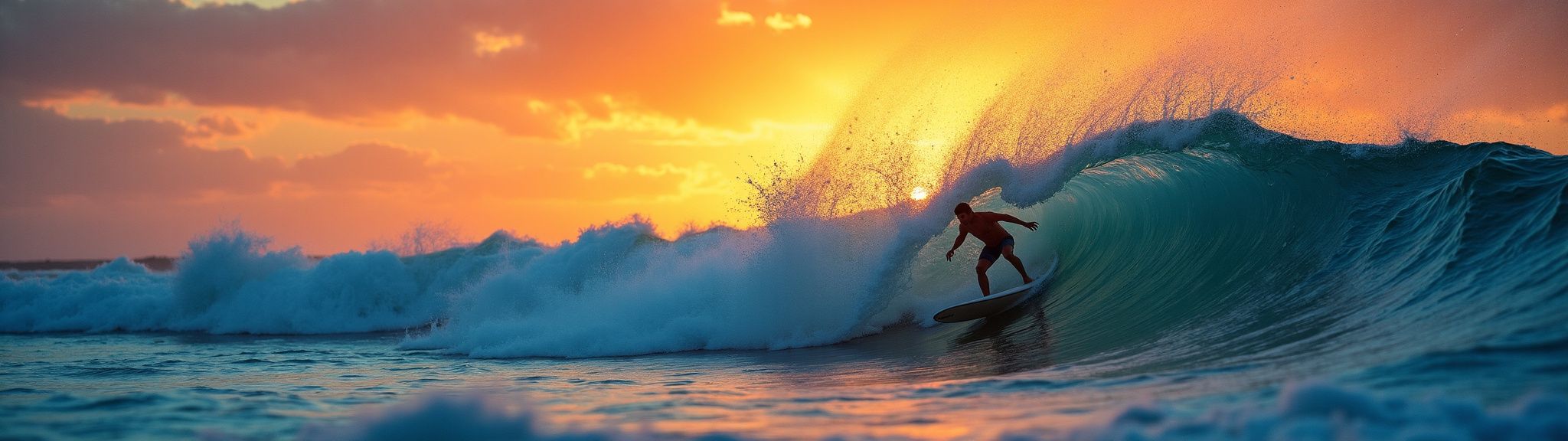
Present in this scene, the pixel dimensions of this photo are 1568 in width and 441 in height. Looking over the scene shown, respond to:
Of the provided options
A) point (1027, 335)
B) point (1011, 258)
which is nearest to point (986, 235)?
point (1011, 258)

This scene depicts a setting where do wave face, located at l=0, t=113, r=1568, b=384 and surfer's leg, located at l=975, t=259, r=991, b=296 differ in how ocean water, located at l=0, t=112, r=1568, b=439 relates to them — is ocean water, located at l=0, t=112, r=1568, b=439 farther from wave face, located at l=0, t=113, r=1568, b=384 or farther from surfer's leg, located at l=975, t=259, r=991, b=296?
surfer's leg, located at l=975, t=259, r=991, b=296

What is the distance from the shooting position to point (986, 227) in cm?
936

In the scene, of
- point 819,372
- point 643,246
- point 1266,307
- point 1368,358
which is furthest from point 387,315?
point 1368,358

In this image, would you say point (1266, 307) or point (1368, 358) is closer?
point (1368, 358)

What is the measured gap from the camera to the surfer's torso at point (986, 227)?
30.5ft

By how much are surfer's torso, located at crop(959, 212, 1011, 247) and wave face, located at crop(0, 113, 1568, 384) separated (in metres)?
0.55

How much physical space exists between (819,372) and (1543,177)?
6.39m

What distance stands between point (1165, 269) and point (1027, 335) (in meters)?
2.26

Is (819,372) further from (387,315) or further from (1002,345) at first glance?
(387,315)

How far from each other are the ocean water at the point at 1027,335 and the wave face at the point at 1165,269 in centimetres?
3

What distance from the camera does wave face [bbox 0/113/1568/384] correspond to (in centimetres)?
594

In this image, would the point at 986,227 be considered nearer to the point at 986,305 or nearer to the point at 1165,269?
the point at 986,305

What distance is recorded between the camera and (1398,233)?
7.82 m

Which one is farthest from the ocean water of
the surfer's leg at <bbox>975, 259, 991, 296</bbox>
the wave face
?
the surfer's leg at <bbox>975, 259, 991, 296</bbox>
